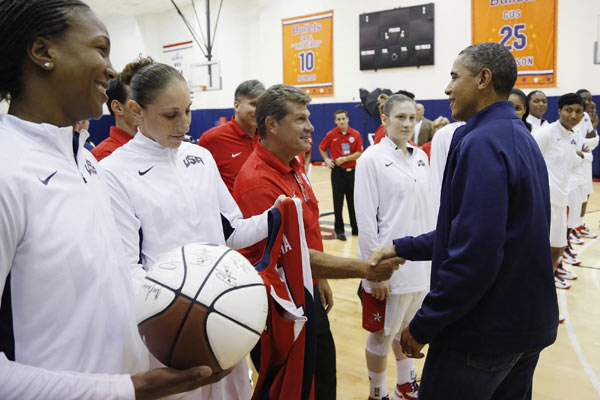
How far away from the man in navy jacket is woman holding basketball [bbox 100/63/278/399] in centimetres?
83

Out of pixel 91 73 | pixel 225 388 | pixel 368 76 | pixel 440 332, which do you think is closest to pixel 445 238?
pixel 440 332

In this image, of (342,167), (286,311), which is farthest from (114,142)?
(342,167)

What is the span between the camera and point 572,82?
473 inches

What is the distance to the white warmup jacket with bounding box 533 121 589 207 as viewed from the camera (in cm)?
523

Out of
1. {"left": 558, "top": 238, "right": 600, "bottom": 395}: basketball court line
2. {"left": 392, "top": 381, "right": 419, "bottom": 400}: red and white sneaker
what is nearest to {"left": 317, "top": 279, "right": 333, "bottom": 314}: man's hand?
{"left": 392, "top": 381, "right": 419, "bottom": 400}: red and white sneaker

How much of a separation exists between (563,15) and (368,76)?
18.5 ft

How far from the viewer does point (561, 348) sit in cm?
401

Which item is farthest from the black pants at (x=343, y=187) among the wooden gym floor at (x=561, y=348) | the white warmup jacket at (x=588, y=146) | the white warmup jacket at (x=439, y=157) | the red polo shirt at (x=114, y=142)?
the red polo shirt at (x=114, y=142)

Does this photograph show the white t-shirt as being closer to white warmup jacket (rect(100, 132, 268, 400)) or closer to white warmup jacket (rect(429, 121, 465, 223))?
white warmup jacket (rect(429, 121, 465, 223))

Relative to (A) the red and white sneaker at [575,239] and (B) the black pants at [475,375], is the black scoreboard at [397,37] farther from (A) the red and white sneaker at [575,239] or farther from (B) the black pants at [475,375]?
(B) the black pants at [475,375]

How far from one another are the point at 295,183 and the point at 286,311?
33.7 inches

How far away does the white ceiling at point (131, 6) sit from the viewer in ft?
64.7

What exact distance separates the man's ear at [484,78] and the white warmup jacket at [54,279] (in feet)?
5.33
